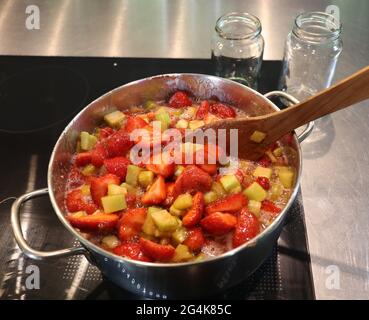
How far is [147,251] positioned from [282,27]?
107 cm

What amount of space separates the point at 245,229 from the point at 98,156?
15.1 inches

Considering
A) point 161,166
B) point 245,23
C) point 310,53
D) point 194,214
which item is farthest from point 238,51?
point 194,214

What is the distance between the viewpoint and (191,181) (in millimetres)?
870

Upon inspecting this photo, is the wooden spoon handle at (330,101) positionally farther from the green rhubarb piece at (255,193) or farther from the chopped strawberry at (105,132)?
the chopped strawberry at (105,132)

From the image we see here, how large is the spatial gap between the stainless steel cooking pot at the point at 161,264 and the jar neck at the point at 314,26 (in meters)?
0.30

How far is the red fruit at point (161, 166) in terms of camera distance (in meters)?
0.91

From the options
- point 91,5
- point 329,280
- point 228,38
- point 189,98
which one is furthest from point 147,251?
point 91,5

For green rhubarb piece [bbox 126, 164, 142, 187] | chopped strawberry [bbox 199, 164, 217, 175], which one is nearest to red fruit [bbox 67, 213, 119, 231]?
green rhubarb piece [bbox 126, 164, 142, 187]

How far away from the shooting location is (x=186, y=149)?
36.8 inches

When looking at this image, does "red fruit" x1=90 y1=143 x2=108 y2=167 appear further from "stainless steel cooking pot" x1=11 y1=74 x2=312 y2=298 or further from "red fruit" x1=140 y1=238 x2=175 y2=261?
"red fruit" x1=140 y1=238 x2=175 y2=261

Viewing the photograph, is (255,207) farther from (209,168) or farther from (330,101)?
(330,101)

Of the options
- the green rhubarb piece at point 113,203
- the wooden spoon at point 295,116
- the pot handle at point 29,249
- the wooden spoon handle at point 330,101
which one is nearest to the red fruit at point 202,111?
the wooden spoon at point 295,116

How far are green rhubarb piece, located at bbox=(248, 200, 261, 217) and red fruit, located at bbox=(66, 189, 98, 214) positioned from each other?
12.6 inches
